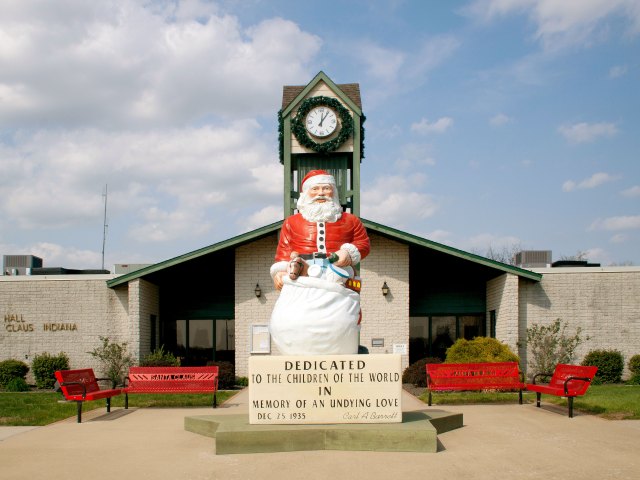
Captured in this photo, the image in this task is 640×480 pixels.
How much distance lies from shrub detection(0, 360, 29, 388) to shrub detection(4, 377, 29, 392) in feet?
0.68

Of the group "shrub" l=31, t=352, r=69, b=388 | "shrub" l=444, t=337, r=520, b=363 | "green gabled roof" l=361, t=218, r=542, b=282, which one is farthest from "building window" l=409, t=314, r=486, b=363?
"shrub" l=31, t=352, r=69, b=388

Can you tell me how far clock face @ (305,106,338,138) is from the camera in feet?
57.1

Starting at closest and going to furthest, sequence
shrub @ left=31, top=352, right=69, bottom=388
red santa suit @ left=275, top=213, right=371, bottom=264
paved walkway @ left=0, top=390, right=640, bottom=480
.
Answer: paved walkway @ left=0, top=390, right=640, bottom=480 → red santa suit @ left=275, top=213, right=371, bottom=264 → shrub @ left=31, top=352, right=69, bottom=388

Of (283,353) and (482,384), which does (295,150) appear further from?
(283,353)

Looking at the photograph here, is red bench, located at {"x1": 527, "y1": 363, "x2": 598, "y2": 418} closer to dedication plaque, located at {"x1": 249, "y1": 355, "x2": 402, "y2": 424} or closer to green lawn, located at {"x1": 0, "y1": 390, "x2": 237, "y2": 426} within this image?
dedication plaque, located at {"x1": 249, "y1": 355, "x2": 402, "y2": 424}

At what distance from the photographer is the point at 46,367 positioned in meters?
18.0

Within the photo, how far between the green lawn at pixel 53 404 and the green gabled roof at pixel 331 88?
7.35 metres

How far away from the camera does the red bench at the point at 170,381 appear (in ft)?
40.1

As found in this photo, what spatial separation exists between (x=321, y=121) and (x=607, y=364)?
9794mm

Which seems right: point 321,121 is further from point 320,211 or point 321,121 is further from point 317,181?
point 320,211

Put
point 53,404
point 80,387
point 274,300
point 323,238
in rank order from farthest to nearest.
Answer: point 274,300 → point 53,404 → point 80,387 → point 323,238

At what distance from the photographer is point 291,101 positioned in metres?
17.6

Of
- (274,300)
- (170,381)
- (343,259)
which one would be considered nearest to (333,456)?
(343,259)


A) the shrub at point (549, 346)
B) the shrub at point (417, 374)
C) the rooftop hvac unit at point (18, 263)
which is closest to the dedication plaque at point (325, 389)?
the shrub at point (417, 374)
